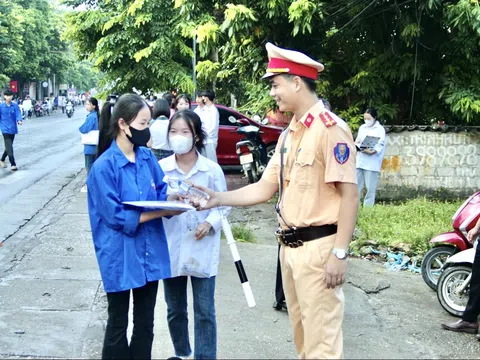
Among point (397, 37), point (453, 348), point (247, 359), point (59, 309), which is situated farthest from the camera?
point (397, 37)

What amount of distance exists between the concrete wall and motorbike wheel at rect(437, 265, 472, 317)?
6.08 metres

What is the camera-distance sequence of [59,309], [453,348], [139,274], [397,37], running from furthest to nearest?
1. [397,37]
2. [59,309]
3. [453,348]
4. [139,274]

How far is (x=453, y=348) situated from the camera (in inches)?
196

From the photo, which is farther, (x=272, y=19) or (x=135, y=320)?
(x=272, y=19)

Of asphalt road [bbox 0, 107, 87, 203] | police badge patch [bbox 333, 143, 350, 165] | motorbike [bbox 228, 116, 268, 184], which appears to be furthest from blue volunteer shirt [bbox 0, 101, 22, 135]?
police badge patch [bbox 333, 143, 350, 165]

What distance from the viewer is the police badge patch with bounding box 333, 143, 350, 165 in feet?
10.6

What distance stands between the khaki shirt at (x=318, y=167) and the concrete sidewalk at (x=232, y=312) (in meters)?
1.67

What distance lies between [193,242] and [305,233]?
89 centimetres

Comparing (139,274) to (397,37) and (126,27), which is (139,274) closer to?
(397,37)

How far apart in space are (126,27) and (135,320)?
48.3 ft

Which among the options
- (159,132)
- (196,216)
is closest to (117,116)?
(196,216)

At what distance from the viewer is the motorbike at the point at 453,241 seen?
5.99 metres

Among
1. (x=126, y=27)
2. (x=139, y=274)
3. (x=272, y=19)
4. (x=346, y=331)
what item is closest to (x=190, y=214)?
(x=139, y=274)

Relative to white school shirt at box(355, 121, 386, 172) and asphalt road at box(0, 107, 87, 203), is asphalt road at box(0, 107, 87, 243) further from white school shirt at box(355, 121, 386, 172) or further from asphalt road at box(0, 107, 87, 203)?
white school shirt at box(355, 121, 386, 172)
